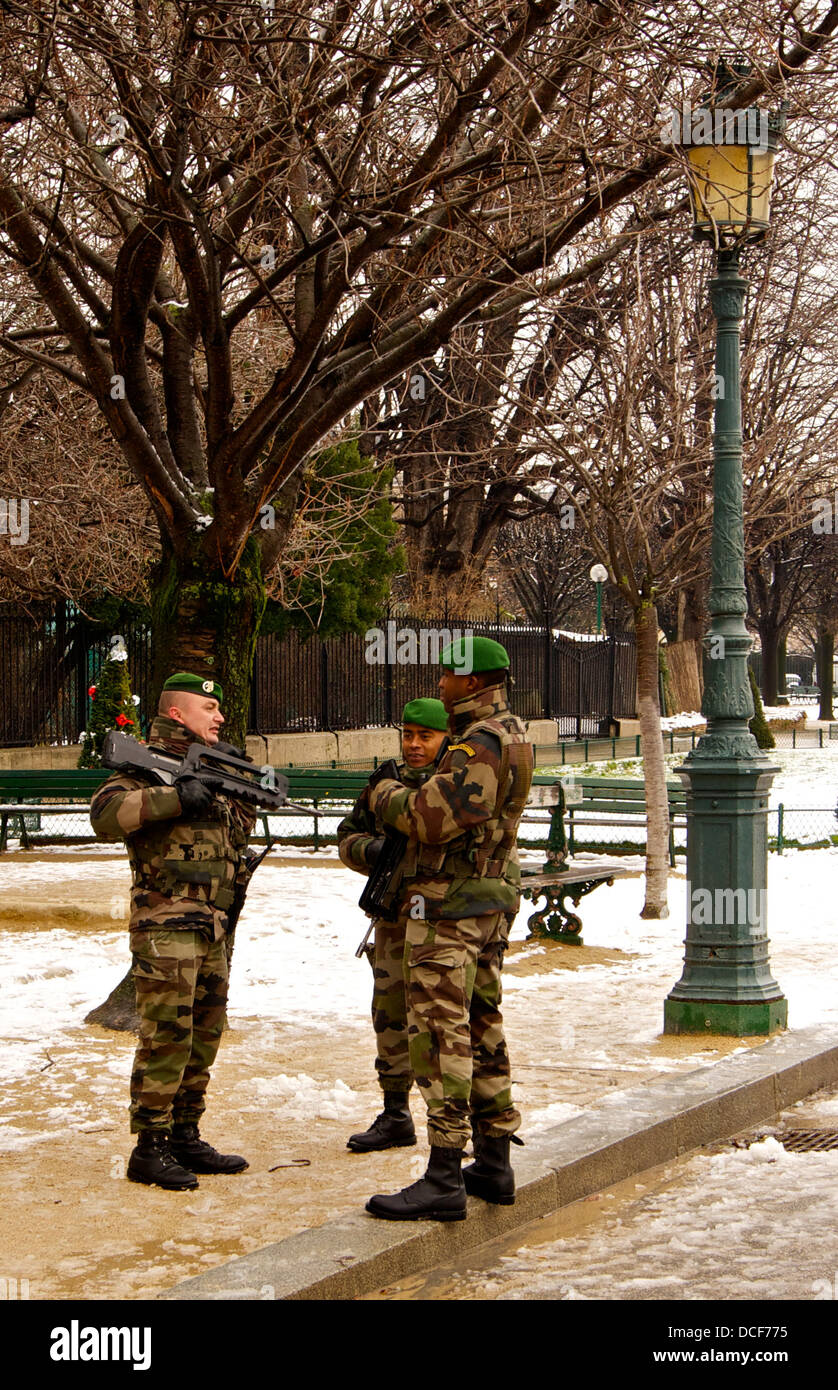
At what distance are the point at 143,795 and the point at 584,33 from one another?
5155 mm

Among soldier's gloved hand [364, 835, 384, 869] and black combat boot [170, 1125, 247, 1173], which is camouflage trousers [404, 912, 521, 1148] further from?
black combat boot [170, 1125, 247, 1173]

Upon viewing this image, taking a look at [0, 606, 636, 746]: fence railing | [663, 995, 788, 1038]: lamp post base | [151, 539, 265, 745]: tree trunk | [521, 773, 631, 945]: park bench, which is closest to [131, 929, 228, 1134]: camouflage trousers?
[151, 539, 265, 745]: tree trunk

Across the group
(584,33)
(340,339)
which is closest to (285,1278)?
(340,339)

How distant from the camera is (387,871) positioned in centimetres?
595

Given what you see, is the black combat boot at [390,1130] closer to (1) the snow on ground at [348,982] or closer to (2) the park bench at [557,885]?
(1) the snow on ground at [348,982]

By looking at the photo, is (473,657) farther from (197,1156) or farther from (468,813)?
(197,1156)

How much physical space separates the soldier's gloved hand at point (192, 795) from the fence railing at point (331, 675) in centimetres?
1113

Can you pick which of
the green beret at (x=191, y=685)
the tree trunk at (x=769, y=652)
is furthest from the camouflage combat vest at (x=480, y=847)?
the tree trunk at (x=769, y=652)

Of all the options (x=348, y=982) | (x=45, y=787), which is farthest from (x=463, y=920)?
(x=45, y=787)

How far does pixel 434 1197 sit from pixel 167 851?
1540mm

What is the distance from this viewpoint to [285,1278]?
4.83 metres

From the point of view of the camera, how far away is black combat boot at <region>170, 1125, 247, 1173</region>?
240 inches

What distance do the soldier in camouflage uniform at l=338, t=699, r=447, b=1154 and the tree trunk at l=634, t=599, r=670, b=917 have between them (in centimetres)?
667
